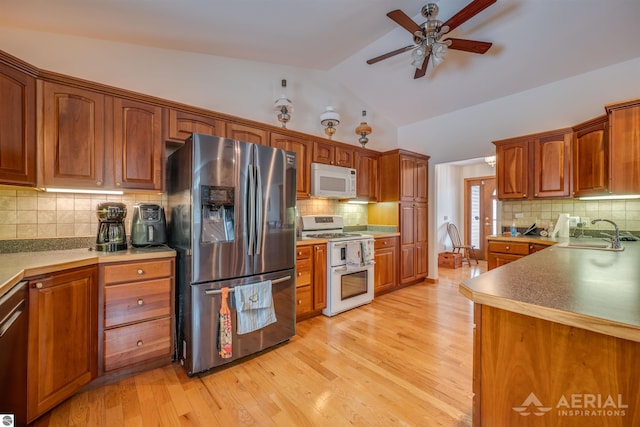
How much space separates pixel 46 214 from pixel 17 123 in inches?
28.5

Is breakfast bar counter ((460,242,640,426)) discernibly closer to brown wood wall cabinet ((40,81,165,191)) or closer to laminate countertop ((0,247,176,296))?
laminate countertop ((0,247,176,296))

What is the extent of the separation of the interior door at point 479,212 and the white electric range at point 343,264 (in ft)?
14.1

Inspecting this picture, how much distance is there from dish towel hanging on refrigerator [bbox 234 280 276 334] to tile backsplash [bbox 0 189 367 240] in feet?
4.11

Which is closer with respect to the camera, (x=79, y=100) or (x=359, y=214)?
(x=79, y=100)

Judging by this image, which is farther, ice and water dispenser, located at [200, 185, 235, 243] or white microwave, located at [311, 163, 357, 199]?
white microwave, located at [311, 163, 357, 199]

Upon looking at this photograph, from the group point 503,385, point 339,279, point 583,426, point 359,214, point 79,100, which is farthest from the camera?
point 359,214

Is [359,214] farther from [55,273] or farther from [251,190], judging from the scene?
[55,273]

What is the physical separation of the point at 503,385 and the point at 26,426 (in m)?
2.33

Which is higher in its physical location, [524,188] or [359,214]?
[524,188]

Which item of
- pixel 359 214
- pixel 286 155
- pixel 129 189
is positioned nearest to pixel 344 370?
pixel 286 155

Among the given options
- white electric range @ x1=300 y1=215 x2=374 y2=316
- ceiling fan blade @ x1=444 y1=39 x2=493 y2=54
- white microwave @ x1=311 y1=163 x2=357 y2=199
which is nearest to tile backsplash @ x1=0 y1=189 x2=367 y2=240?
white microwave @ x1=311 y1=163 x2=357 y2=199

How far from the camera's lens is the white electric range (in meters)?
3.10

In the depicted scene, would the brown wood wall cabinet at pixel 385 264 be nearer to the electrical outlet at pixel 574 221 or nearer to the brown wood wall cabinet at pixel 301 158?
the brown wood wall cabinet at pixel 301 158

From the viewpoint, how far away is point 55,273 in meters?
1.54
